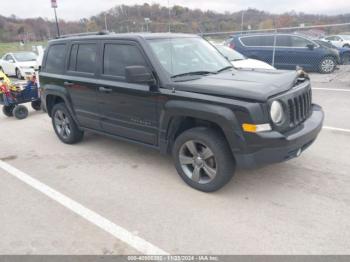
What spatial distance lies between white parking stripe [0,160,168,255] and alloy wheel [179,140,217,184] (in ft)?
3.66

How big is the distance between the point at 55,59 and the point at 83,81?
107cm

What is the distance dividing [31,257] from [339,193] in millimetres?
3285

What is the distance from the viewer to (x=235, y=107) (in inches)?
131

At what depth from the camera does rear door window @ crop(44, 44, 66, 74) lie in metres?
5.48

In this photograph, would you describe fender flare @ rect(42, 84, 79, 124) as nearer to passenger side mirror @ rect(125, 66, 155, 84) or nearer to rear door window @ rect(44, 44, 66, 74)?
rear door window @ rect(44, 44, 66, 74)

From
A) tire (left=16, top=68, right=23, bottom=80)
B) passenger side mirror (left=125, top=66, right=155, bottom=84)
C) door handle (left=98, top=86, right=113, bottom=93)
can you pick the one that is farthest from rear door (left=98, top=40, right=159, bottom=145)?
tire (left=16, top=68, right=23, bottom=80)

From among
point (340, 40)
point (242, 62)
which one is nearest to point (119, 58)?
point (242, 62)

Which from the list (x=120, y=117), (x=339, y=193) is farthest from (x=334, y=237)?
(x=120, y=117)

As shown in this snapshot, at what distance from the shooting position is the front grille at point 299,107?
3562mm

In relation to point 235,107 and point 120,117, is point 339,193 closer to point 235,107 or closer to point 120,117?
point 235,107

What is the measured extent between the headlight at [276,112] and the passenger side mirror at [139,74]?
4.81 ft

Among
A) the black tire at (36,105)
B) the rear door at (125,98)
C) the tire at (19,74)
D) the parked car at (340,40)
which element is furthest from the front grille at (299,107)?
the parked car at (340,40)

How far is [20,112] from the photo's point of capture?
825 cm

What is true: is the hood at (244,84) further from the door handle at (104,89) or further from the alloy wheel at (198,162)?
the door handle at (104,89)
